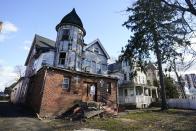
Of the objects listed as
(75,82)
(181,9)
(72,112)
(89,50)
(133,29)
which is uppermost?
(133,29)

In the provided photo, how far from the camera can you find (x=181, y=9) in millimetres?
13500

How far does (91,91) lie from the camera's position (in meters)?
23.0

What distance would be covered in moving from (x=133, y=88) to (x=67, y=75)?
2092 centimetres

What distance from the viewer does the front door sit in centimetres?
2262

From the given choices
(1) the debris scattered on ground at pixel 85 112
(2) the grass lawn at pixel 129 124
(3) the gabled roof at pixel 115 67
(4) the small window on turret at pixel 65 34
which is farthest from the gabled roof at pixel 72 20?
(2) the grass lawn at pixel 129 124

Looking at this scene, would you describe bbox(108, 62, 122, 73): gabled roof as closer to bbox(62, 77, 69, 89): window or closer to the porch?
the porch

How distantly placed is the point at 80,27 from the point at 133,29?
8566 millimetres

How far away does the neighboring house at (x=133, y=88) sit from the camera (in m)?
36.0

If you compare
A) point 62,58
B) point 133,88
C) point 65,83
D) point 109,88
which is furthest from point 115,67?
point 65,83

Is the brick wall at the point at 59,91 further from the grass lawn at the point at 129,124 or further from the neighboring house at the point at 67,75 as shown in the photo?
the grass lawn at the point at 129,124

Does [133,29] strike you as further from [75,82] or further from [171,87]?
[171,87]

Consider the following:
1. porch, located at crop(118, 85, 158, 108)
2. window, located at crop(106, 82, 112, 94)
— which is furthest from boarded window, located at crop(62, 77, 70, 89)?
porch, located at crop(118, 85, 158, 108)

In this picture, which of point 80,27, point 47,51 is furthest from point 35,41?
point 80,27

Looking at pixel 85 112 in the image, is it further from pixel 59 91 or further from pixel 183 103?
pixel 183 103
